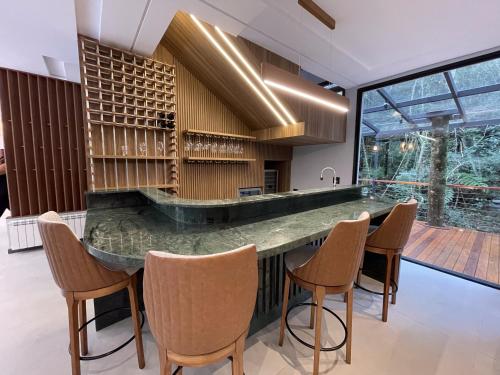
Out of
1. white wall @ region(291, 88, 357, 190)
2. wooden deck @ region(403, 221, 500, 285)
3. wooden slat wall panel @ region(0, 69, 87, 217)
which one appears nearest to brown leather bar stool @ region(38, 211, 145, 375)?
wooden slat wall panel @ region(0, 69, 87, 217)

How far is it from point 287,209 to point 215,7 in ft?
7.16

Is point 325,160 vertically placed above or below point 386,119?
below

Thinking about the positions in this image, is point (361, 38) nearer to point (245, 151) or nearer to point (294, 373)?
point (245, 151)

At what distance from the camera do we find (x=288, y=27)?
8.95 ft

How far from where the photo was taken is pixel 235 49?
3.21m

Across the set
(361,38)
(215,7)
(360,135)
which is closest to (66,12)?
(215,7)

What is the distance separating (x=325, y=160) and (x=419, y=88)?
6.64 feet

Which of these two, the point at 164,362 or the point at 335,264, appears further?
the point at 335,264

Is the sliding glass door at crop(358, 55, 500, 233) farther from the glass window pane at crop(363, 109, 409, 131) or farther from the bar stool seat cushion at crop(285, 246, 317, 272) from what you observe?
the bar stool seat cushion at crop(285, 246, 317, 272)

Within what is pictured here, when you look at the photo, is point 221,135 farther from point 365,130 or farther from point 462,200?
point 462,200

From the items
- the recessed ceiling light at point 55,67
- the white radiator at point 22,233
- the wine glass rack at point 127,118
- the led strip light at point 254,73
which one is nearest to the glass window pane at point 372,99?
the led strip light at point 254,73

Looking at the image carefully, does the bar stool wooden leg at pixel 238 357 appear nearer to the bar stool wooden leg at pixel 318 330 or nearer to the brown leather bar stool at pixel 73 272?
the bar stool wooden leg at pixel 318 330

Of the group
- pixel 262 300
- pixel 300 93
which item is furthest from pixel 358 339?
pixel 300 93

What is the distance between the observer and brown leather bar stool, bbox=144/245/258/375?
844 millimetres
